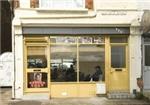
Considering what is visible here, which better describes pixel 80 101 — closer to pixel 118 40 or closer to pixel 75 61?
pixel 75 61

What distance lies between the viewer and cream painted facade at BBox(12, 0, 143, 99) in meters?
22.3

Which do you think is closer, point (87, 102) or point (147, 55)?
point (87, 102)

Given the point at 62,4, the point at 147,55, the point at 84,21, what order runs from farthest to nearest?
the point at 147,55 < the point at 62,4 < the point at 84,21

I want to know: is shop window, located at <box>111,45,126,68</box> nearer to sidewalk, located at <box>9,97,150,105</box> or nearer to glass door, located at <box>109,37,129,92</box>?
glass door, located at <box>109,37,129,92</box>

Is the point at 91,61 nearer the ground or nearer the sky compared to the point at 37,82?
nearer the sky

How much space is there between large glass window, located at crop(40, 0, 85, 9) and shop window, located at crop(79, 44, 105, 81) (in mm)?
1842

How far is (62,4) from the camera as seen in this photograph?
22766 mm

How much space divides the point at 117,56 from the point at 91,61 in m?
1.21

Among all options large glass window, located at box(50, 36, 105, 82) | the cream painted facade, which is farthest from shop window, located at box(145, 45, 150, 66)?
large glass window, located at box(50, 36, 105, 82)

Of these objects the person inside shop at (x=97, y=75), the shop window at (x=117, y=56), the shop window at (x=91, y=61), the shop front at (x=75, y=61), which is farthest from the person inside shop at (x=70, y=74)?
the shop window at (x=117, y=56)

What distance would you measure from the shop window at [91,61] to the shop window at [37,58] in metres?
1.66

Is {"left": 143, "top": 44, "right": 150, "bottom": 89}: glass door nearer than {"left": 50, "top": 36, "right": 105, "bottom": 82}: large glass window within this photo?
No

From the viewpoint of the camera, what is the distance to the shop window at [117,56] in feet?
75.8

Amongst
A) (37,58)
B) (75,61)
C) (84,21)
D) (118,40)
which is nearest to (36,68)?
(37,58)
